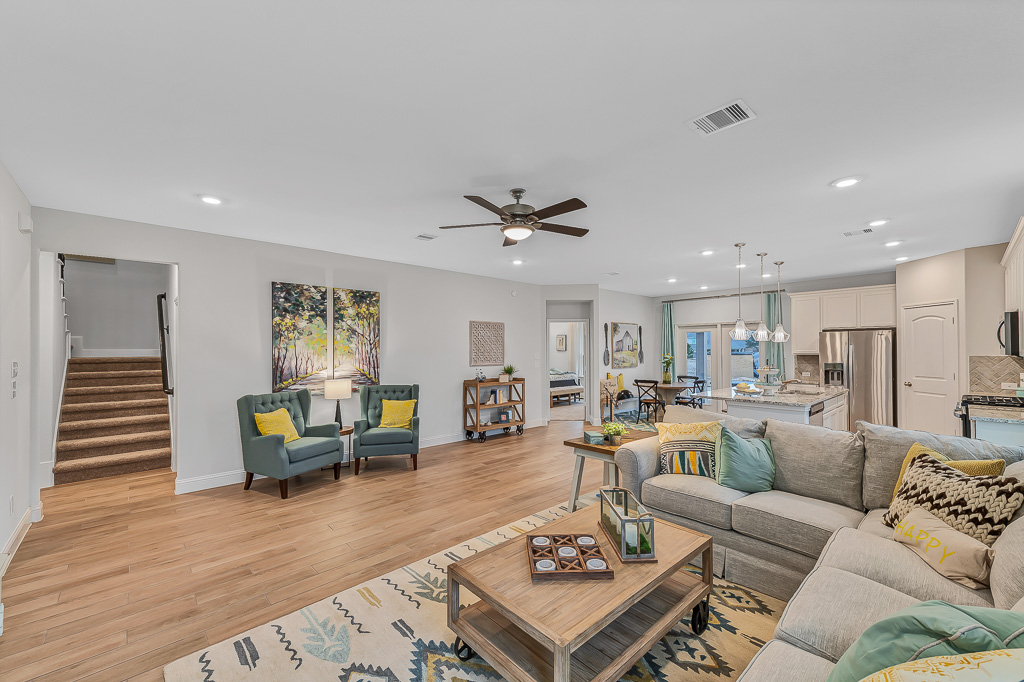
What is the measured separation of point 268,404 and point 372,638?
311 cm

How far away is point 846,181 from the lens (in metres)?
3.02

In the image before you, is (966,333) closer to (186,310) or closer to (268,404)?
(268,404)

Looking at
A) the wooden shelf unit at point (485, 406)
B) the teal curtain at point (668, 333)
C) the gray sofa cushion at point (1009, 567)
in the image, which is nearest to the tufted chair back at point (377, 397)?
the wooden shelf unit at point (485, 406)

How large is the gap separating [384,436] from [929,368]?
678 cm

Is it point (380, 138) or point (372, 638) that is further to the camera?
point (380, 138)

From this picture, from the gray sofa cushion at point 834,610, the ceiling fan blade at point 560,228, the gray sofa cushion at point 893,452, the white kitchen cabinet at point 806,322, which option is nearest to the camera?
the gray sofa cushion at point 834,610

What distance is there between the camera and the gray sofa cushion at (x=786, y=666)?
1.24 metres

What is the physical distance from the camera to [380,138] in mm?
2434

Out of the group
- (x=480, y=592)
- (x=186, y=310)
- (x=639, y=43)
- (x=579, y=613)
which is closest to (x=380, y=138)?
(x=639, y=43)

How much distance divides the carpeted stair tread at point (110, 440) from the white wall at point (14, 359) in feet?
5.12

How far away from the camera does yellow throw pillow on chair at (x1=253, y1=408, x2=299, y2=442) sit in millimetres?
4301

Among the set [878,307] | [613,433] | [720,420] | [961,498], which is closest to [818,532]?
[961,498]

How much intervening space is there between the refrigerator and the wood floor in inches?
170

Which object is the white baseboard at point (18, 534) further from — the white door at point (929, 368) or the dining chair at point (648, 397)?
the white door at point (929, 368)
